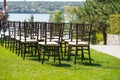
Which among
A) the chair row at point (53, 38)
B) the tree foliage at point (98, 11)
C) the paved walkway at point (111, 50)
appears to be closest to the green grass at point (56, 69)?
the chair row at point (53, 38)

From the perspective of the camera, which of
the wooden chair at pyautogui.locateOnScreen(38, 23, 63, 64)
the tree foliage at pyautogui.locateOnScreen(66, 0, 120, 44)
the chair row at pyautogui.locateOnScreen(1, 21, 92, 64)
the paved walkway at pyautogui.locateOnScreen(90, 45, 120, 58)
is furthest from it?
the tree foliage at pyautogui.locateOnScreen(66, 0, 120, 44)

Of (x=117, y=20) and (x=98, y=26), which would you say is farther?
(x=98, y=26)

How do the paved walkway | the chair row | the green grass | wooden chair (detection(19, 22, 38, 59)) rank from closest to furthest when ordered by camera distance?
the green grass
the chair row
wooden chair (detection(19, 22, 38, 59))
the paved walkway

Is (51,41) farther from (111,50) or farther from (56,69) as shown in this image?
(111,50)

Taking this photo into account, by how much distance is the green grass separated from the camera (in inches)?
307

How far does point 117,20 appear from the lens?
67.1 feet

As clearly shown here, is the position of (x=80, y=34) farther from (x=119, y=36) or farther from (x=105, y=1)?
(x=105, y=1)

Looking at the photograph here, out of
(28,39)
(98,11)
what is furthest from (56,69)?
(98,11)

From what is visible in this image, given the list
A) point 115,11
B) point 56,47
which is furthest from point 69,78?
point 115,11

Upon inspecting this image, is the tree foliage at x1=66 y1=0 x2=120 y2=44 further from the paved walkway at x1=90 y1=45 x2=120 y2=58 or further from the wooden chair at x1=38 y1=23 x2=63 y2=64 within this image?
the wooden chair at x1=38 y1=23 x2=63 y2=64

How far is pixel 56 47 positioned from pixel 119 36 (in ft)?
28.3

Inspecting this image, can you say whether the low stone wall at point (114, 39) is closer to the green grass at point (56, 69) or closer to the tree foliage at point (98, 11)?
the green grass at point (56, 69)

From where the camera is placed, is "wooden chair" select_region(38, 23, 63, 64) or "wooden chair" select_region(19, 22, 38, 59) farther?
"wooden chair" select_region(19, 22, 38, 59)

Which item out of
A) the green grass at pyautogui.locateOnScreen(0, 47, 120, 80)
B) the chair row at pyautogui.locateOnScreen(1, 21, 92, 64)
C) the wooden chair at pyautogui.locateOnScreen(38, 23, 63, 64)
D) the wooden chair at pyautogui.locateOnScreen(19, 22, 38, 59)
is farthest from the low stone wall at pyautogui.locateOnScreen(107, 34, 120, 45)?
the wooden chair at pyautogui.locateOnScreen(38, 23, 63, 64)
